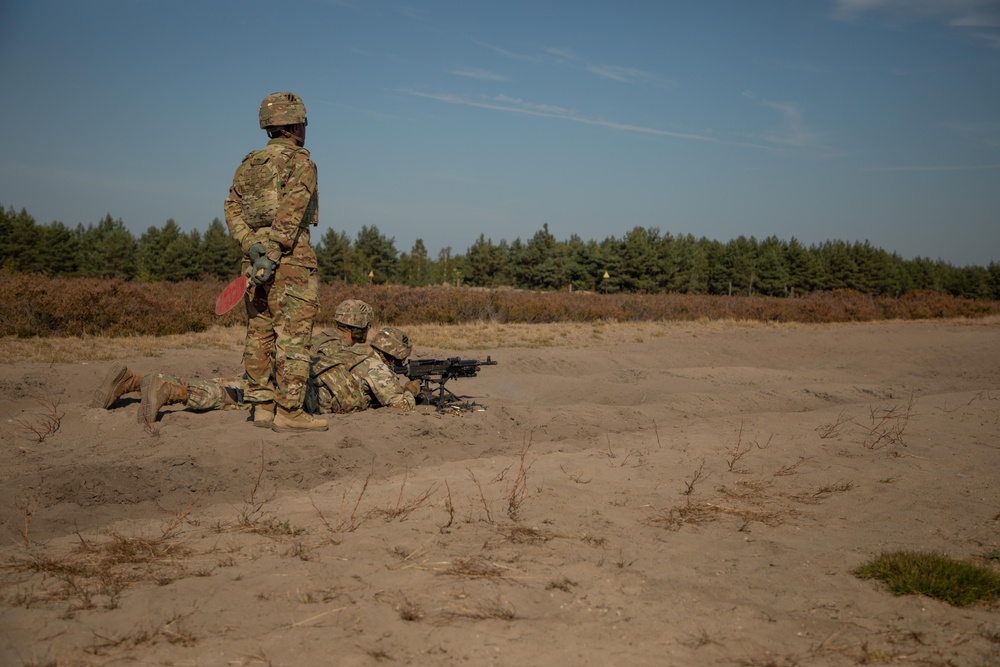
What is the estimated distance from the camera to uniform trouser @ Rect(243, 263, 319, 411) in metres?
6.36

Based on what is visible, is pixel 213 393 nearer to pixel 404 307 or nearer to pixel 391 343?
pixel 391 343

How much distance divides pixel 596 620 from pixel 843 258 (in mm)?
57096

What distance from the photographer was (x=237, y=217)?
6.57m

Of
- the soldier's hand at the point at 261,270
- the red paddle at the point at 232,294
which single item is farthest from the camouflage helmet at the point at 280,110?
the red paddle at the point at 232,294

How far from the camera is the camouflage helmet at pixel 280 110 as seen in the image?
6449mm

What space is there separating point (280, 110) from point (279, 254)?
4.18 ft

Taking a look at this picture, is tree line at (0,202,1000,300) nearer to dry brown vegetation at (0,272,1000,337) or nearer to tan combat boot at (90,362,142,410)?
dry brown vegetation at (0,272,1000,337)

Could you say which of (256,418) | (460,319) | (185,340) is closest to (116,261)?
(460,319)

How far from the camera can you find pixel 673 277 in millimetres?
53500

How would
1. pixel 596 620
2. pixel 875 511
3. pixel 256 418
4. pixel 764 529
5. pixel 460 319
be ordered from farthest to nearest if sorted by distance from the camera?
pixel 460 319 < pixel 256 418 < pixel 875 511 < pixel 764 529 < pixel 596 620

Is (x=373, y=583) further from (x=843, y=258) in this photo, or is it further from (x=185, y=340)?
(x=843, y=258)

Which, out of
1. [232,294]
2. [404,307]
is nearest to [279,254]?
[232,294]

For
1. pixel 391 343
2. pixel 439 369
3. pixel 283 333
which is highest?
pixel 283 333

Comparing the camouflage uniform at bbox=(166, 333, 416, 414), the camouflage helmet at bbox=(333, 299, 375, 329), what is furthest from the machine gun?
the camouflage helmet at bbox=(333, 299, 375, 329)
